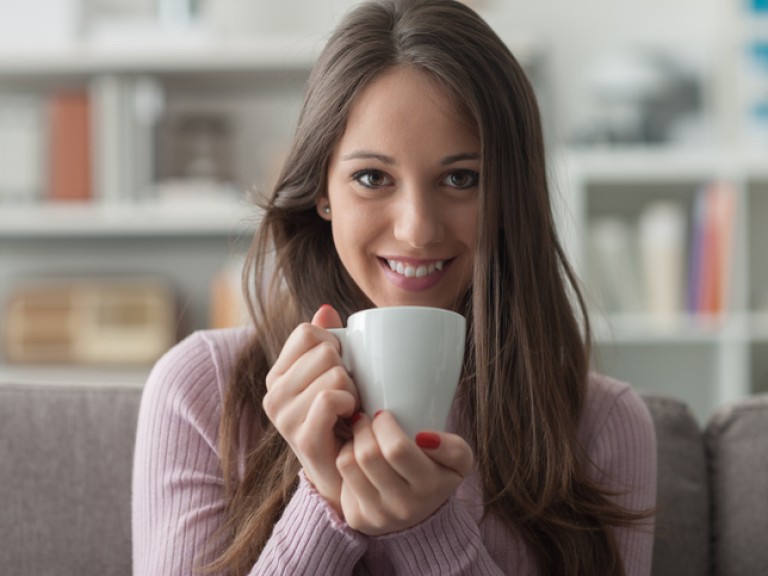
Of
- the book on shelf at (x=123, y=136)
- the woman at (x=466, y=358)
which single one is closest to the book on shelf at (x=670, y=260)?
the book on shelf at (x=123, y=136)

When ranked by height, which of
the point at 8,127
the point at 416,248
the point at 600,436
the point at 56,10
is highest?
the point at 56,10

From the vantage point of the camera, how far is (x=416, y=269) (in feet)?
3.53

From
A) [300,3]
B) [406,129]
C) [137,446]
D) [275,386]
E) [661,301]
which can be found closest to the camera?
[275,386]

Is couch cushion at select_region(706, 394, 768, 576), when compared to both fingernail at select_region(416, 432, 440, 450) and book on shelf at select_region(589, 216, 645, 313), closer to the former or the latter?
fingernail at select_region(416, 432, 440, 450)

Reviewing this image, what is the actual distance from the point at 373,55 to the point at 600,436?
502mm

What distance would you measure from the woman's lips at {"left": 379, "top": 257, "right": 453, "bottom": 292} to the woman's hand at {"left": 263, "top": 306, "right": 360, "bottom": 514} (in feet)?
0.76

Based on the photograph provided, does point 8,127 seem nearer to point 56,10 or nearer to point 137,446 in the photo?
point 56,10

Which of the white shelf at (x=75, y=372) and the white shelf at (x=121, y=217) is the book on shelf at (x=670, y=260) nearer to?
the white shelf at (x=121, y=217)

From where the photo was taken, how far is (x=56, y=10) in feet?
9.31

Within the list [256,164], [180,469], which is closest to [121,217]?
[256,164]

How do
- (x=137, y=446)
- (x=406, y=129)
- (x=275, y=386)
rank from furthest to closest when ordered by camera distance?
(x=137, y=446) < (x=406, y=129) < (x=275, y=386)

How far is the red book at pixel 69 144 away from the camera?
2850mm

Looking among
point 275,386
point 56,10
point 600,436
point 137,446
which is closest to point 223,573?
point 137,446

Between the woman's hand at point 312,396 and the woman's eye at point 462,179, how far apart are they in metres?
0.27
